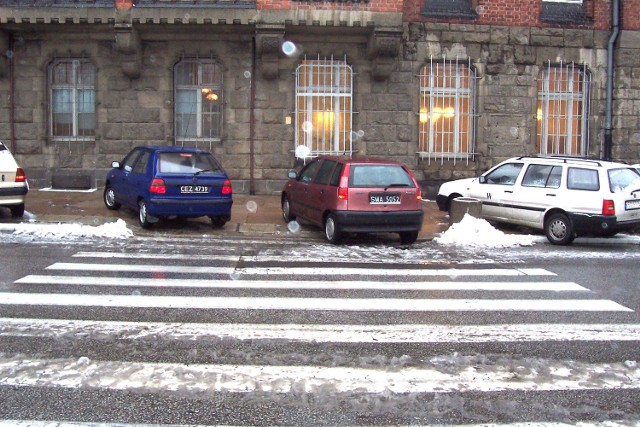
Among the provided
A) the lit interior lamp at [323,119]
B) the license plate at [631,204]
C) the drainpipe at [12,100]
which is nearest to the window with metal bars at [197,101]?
the lit interior lamp at [323,119]

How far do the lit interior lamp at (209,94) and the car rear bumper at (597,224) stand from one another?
10111 mm

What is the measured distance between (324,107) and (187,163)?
659cm

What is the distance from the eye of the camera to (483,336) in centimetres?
625

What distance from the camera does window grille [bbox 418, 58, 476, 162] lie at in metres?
18.8

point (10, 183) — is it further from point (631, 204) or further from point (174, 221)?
point (631, 204)

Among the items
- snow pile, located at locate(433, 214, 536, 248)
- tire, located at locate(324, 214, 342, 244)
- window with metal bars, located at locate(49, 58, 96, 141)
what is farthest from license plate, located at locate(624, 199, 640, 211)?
window with metal bars, located at locate(49, 58, 96, 141)

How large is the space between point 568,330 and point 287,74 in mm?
13081

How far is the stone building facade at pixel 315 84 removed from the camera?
17.8 metres

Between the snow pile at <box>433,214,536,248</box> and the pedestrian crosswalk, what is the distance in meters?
2.99

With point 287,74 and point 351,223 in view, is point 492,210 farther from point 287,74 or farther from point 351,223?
point 287,74

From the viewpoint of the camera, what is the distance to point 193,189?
12.6 meters

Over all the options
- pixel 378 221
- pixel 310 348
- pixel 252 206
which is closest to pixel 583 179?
pixel 378 221

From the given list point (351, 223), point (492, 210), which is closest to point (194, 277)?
point (351, 223)

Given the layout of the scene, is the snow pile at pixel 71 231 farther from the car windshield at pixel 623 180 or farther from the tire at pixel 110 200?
the car windshield at pixel 623 180
